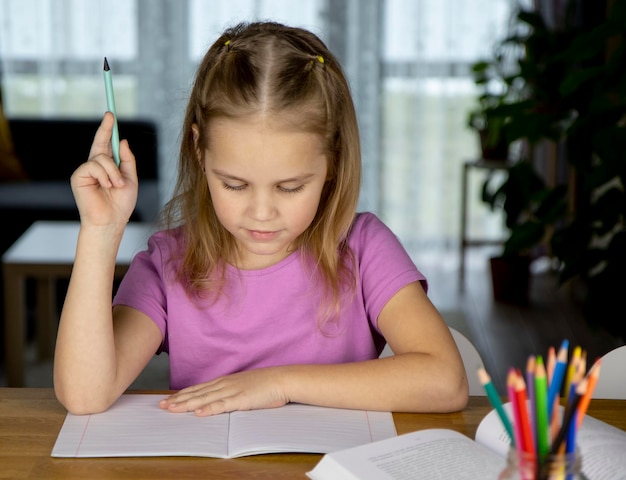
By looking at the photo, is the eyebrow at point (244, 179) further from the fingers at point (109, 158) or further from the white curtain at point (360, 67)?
the white curtain at point (360, 67)

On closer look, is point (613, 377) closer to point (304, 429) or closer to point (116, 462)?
point (304, 429)

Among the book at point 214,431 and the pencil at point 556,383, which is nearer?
the pencil at point 556,383

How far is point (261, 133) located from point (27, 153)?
3.21 metres

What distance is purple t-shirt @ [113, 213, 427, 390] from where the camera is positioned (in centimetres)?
133

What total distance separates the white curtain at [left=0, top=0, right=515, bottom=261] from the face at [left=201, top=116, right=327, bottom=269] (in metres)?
3.28

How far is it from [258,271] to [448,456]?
0.49 meters

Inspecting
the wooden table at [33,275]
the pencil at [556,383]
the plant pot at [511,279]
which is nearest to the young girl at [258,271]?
the pencil at [556,383]

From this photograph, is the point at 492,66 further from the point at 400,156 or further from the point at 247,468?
the point at 247,468

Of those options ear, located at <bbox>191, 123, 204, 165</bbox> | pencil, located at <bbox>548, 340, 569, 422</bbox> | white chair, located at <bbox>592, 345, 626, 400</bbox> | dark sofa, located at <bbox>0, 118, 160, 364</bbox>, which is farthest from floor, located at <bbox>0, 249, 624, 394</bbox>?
pencil, located at <bbox>548, 340, 569, 422</bbox>

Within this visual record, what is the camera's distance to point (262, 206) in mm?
1160

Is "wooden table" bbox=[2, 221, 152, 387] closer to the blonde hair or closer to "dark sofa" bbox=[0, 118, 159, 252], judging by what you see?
"dark sofa" bbox=[0, 118, 159, 252]

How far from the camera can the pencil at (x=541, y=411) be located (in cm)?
65

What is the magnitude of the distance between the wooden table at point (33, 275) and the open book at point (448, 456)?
1.64m

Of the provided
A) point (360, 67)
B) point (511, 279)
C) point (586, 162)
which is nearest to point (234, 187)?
point (586, 162)
